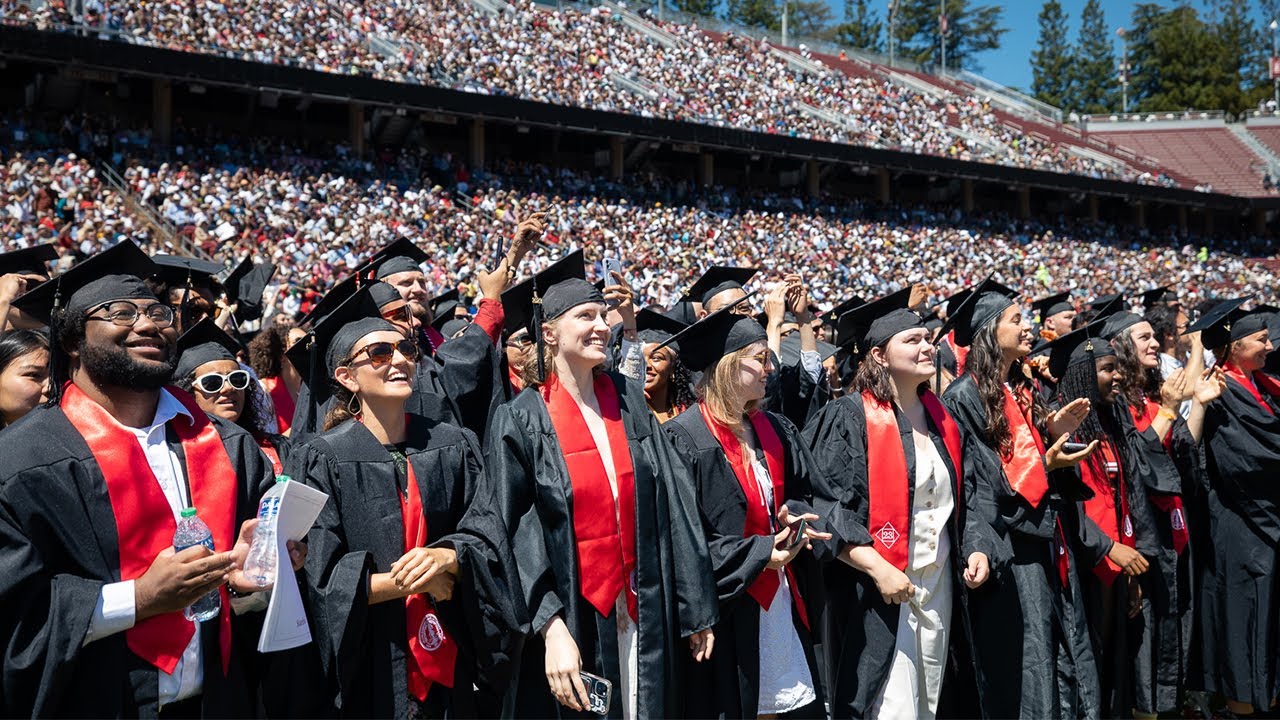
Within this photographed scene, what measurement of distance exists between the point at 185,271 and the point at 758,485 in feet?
10.2

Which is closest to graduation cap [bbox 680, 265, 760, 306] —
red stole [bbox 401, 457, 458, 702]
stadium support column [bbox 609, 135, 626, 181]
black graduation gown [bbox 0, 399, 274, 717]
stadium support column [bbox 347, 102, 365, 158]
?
red stole [bbox 401, 457, 458, 702]

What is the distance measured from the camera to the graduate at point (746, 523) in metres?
4.12

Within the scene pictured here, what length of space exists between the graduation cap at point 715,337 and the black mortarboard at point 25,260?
3312mm

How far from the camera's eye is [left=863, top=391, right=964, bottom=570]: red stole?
471 cm

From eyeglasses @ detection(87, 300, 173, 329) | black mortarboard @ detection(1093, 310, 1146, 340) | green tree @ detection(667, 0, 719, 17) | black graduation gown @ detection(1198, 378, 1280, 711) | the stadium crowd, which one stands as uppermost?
green tree @ detection(667, 0, 719, 17)

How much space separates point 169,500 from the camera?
3.15 metres

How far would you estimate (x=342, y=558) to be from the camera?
11.6 feet

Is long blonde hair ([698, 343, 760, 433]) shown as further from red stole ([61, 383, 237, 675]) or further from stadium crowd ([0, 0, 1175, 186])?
stadium crowd ([0, 0, 1175, 186])

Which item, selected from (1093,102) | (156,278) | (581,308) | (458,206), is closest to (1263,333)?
(581,308)

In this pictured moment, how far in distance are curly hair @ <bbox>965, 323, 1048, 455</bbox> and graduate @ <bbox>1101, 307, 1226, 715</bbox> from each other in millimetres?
806

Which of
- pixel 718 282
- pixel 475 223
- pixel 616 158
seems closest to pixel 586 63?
pixel 616 158

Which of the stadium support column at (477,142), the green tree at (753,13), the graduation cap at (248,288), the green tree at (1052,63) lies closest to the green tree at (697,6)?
the green tree at (753,13)

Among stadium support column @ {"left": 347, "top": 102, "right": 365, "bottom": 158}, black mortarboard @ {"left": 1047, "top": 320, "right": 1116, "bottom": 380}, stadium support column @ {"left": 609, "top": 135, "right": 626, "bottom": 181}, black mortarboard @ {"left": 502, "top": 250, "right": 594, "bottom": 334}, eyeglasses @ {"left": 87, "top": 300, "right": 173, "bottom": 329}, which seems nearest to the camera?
eyeglasses @ {"left": 87, "top": 300, "right": 173, "bottom": 329}

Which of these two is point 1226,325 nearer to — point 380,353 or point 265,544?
point 380,353
